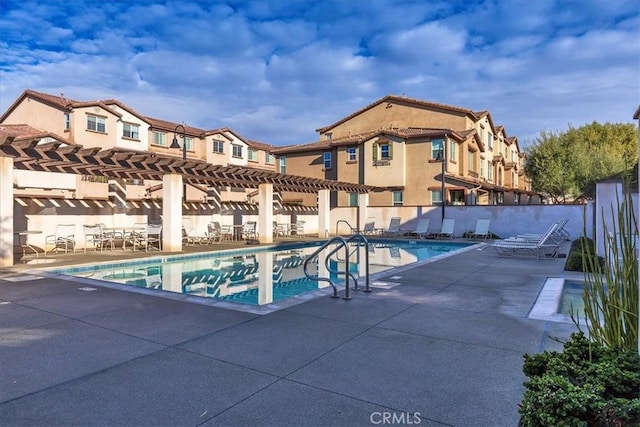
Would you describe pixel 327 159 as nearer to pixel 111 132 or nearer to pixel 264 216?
pixel 264 216

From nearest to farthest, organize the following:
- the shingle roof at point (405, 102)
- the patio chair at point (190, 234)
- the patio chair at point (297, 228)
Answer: the patio chair at point (190, 234) → the patio chair at point (297, 228) → the shingle roof at point (405, 102)

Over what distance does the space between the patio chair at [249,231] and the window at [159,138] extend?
1483cm

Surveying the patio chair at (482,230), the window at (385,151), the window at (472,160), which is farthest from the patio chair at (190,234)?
the window at (472,160)

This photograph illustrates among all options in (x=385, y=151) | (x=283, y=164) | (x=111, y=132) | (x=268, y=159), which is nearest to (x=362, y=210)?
(x=385, y=151)

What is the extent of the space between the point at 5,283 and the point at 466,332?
8.83 metres

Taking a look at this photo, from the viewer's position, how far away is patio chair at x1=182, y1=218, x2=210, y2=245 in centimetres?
1959

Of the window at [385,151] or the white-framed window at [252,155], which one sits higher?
the white-framed window at [252,155]

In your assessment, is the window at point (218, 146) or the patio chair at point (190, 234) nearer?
the patio chair at point (190, 234)

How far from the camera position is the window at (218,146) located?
118 feet

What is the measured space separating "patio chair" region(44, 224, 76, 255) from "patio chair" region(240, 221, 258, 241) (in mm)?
8233

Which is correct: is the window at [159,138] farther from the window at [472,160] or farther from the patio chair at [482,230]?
the patio chair at [482,230]

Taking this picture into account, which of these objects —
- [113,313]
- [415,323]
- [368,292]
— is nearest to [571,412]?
[415,323]

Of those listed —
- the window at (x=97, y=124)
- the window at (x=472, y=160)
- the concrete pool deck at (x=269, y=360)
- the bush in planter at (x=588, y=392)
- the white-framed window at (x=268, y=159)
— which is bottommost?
the concrete pool deck at (x=269, y=360)

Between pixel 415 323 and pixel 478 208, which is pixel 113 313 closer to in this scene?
pixel 415 323
